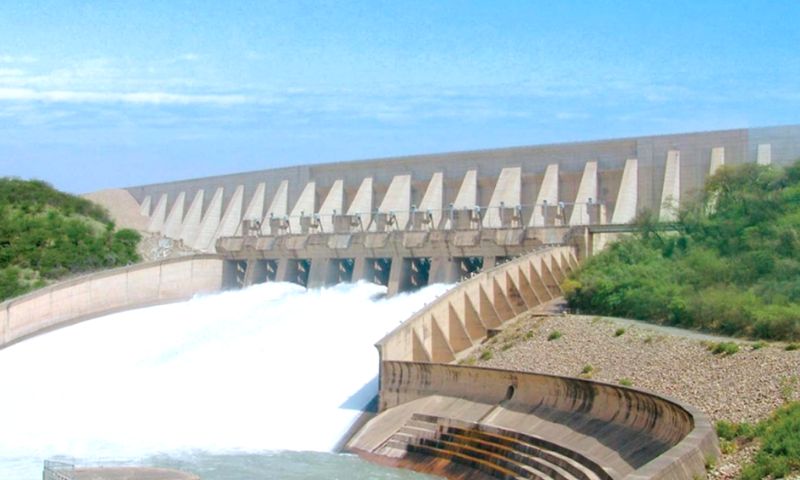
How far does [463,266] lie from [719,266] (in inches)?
542

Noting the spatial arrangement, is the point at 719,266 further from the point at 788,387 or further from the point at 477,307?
the point at 788,387

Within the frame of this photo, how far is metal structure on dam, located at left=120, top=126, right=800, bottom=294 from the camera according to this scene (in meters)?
42.6

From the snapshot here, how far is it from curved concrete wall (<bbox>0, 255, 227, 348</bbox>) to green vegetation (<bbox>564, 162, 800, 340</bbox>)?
62.9ft

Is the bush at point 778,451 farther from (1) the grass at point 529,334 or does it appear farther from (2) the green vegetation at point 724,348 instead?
(1) the grass at point 529,334

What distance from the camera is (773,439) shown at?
55.8 feet

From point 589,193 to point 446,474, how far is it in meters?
22.1

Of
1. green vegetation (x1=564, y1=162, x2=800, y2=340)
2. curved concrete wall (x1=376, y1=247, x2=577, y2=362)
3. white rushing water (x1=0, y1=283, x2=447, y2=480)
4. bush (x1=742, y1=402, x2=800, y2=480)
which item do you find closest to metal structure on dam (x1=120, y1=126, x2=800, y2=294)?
white rushing water (x1=0, y1=283, x2=447, y2=480)

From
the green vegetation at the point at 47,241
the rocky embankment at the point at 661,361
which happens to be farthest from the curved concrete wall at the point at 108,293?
the rocky embankment at the point at 661,361

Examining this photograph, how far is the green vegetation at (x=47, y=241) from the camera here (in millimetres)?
55812

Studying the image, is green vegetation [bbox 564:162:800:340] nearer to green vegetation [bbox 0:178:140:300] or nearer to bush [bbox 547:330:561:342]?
bush [bbox 547:330:561:342]

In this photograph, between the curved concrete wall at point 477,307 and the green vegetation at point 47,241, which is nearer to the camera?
the curved concrete wall at point 477,307

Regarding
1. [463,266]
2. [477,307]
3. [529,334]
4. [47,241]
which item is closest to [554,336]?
[529,334]

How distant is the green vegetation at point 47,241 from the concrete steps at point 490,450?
30041 mm

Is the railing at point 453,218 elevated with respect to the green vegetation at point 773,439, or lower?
elevated
